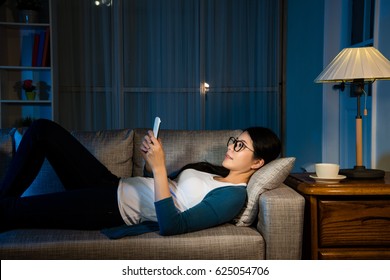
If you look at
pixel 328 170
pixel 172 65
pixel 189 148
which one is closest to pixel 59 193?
pixel 189 148

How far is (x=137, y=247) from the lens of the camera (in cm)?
189

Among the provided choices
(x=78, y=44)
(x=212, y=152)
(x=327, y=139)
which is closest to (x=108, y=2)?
(x=78, y=44)

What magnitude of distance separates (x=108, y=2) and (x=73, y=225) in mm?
3329

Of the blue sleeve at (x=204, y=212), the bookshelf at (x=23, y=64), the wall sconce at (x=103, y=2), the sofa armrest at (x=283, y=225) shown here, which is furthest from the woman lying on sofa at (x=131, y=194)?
the wall sconce at (x=103, y=2)

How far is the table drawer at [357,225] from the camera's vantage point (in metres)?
1.95

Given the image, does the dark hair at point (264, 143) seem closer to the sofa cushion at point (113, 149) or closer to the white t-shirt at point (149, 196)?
the white t-shirt at point (149, 196)

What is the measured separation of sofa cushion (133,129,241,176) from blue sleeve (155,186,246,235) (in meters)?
0.47

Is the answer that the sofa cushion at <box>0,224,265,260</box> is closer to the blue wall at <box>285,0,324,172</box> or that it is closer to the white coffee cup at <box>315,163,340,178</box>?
the white coffee cup at <box>315,163,340,178</box>

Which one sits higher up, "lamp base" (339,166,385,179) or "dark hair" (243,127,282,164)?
"dark hair" (243,127,282,164)

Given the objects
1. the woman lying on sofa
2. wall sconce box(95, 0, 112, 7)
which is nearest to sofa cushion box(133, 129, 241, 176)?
the woman lying on sofa

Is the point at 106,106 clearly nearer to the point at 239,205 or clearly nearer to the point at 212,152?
the point at 212,152

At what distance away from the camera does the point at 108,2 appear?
487 cm

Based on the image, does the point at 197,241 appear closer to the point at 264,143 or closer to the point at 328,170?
the point at 264,143

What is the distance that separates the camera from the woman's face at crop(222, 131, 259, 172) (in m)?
2.14
